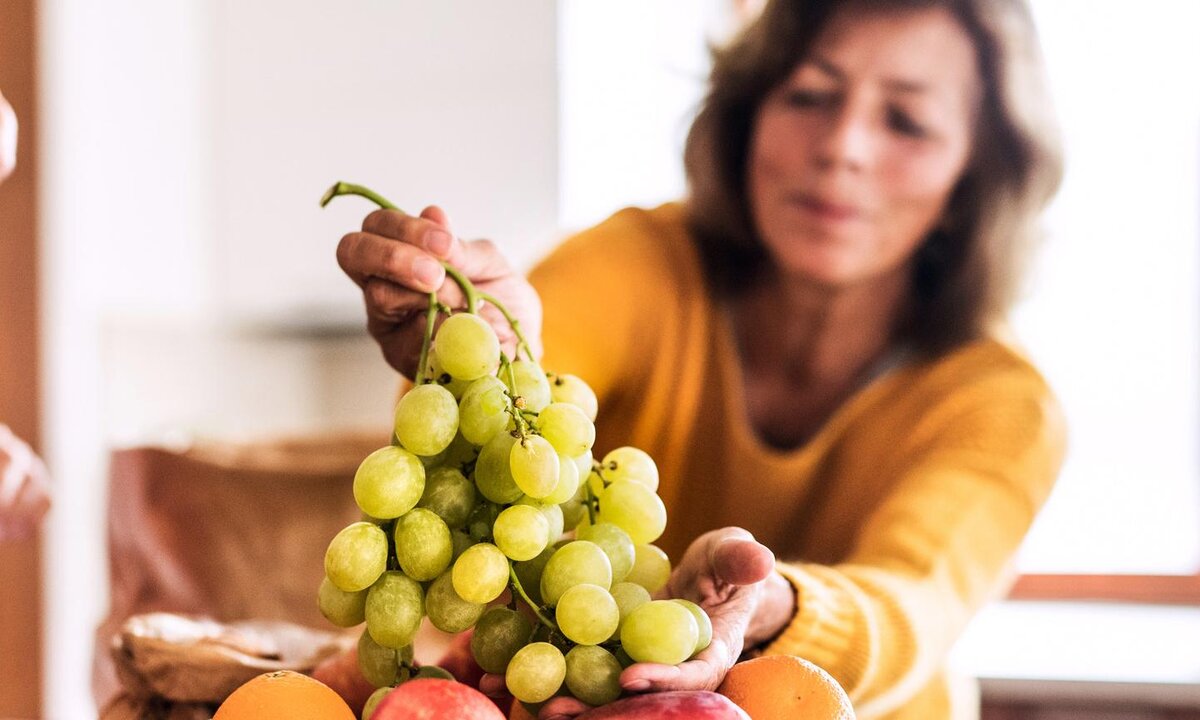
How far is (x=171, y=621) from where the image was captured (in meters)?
0.61

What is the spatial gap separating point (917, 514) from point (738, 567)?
1.66 feet

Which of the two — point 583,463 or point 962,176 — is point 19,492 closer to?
point 583,463

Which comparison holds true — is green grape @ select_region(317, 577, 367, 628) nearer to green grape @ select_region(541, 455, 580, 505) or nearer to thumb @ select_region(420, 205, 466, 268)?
green grape @ select_region(541, 455, 580, 505)

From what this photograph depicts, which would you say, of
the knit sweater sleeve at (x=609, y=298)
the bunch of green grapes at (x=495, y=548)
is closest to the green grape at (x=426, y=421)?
the bunch of green grapes at (x=495, y=548)

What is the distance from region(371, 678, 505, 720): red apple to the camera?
36 cm

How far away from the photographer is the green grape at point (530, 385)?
461mm

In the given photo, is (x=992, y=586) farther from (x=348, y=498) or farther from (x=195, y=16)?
(x=195, y=16)

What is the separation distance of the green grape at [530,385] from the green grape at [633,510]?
2.0 inches

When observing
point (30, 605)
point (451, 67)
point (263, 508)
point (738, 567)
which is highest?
point (451, 67)

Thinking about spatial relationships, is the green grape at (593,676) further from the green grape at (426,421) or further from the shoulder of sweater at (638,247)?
the shoulder of sweater at (638,247)

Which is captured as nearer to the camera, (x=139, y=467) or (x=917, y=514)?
(x=917, y=514)

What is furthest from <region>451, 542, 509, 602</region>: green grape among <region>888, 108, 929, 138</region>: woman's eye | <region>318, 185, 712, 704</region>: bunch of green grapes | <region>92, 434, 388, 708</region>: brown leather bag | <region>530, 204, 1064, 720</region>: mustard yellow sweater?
<region>92, 434, 388, 708</region>: brown leather bag

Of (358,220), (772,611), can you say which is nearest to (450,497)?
(772,611)

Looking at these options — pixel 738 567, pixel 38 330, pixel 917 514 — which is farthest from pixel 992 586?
pixel 38 330
